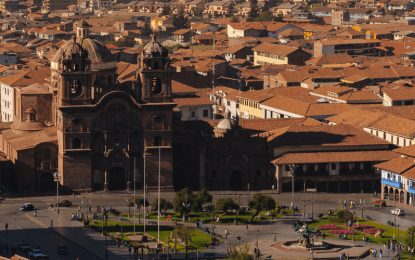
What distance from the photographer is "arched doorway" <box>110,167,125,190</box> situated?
6068 inches

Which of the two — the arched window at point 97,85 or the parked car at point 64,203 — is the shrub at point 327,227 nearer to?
the parked car at point 64,203

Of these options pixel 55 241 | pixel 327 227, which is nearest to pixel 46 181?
pixel 55 241

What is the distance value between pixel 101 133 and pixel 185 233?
3445 cm

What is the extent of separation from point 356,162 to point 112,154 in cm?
3393

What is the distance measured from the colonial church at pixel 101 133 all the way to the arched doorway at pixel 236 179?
29.3 feet

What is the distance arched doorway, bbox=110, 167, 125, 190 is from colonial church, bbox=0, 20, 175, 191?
0.14 metres

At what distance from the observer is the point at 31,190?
153m

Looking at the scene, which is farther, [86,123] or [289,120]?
[289,120]

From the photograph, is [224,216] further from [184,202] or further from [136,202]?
[136,202]

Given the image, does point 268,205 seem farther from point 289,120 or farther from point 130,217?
point 289,120

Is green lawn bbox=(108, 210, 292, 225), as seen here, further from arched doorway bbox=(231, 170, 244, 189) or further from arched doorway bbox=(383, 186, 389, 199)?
arched doorway bbox=(383, 186, 389, 199)

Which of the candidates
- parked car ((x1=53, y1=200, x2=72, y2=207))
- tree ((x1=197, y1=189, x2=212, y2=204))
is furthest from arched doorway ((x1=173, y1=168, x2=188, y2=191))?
parked car ((x1=53, y1=200, x2=72, y2=207))

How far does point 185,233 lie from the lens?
122312 millimetres

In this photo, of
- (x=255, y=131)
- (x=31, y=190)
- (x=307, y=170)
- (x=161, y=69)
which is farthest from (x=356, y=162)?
(x=31, y=190)
